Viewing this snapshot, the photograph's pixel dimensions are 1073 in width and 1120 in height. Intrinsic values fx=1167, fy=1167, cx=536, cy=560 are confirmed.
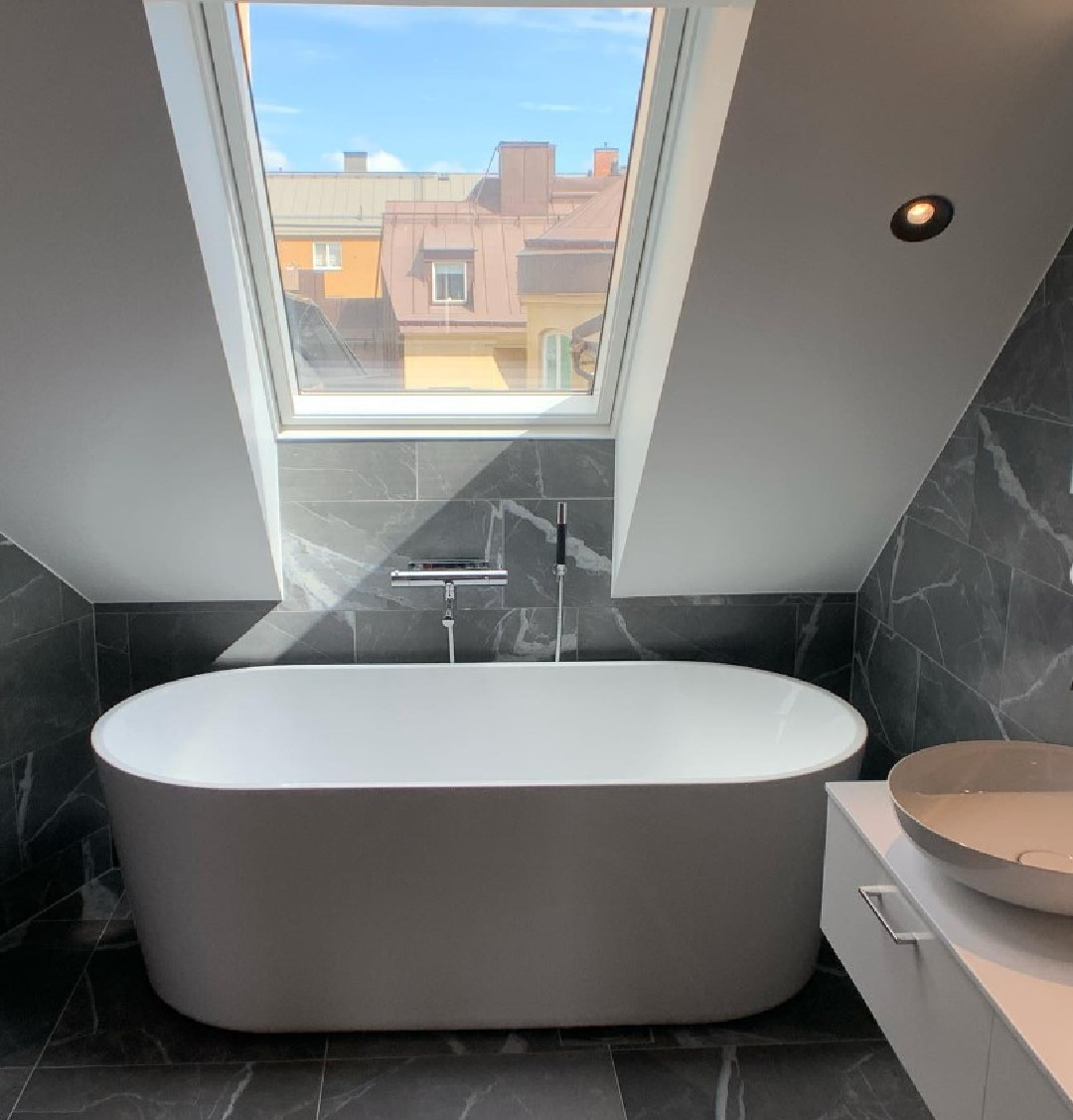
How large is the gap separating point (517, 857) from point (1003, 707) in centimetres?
126

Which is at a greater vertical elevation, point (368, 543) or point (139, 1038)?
point (368, 543)

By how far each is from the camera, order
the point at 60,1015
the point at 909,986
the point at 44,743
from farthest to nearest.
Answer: the point at 44,743 < the point at 60,1015 < the point at 909,986

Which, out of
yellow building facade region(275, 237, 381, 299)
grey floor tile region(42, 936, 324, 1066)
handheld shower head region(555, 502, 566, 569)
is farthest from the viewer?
handheld shower head region(555, 502, 566, 569)

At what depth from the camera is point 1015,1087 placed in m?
1.54

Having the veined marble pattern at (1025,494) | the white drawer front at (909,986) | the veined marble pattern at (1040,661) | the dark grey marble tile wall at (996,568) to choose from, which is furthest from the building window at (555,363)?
the white drawer front at (909,986)

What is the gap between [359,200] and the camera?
312 centimetres

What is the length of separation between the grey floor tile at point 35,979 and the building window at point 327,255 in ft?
6.80

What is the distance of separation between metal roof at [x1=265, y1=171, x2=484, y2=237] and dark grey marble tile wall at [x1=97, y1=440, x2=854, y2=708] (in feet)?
2.38

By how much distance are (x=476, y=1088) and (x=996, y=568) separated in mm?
1813

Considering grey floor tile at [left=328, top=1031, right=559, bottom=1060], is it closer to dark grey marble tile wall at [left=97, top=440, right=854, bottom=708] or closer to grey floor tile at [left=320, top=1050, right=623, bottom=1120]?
grey floor tile at [left=320, top=1050, right=623, bottom=1120]

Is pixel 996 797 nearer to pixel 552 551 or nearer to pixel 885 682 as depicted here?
pixel 885 682

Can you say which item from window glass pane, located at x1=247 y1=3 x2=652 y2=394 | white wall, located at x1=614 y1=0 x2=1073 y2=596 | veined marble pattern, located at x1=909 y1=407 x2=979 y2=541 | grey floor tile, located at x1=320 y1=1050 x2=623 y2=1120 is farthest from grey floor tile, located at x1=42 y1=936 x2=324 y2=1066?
veined marble pattern, located at x1=909 y1=407 x2=979 y2=541

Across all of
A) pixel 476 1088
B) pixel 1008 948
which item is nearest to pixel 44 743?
pixel 476 1088

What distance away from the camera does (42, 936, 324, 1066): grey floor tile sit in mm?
2941
